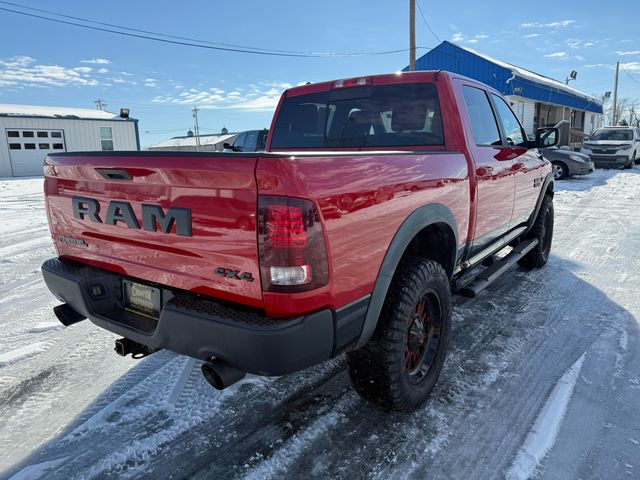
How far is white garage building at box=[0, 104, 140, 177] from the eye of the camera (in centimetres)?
2381

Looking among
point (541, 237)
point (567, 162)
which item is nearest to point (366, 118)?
point (541, 237)

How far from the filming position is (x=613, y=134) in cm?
1975

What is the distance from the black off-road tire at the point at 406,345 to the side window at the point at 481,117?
1.44 meters

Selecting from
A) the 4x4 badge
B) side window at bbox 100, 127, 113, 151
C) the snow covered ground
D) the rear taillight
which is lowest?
the snow covered ground

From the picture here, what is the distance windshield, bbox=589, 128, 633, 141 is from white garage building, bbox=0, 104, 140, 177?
2618cm

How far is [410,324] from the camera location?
8.21ft

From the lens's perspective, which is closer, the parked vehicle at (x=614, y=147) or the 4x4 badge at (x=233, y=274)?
the 4x4 badge at (x=233, y=274)

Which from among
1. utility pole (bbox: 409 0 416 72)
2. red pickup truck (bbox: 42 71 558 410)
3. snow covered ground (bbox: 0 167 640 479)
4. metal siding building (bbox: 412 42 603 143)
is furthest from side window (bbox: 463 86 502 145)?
metal siding building (bbox: 412 42 603 143)

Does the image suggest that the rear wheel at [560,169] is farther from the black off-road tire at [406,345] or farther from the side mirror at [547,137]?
the black off-road tire at [406,345]

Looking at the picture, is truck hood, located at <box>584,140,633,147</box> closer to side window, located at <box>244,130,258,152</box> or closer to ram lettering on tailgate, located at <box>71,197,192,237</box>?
side window, located at <box>244,130,258,152</box>

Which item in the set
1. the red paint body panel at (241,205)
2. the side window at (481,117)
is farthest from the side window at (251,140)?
the red paint body panel at (241,205)

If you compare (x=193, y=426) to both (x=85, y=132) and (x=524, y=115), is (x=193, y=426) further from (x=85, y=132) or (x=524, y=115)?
(x=85, y=132)

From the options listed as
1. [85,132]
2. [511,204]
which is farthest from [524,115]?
[85,132]

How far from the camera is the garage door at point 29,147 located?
23969 millimetres
